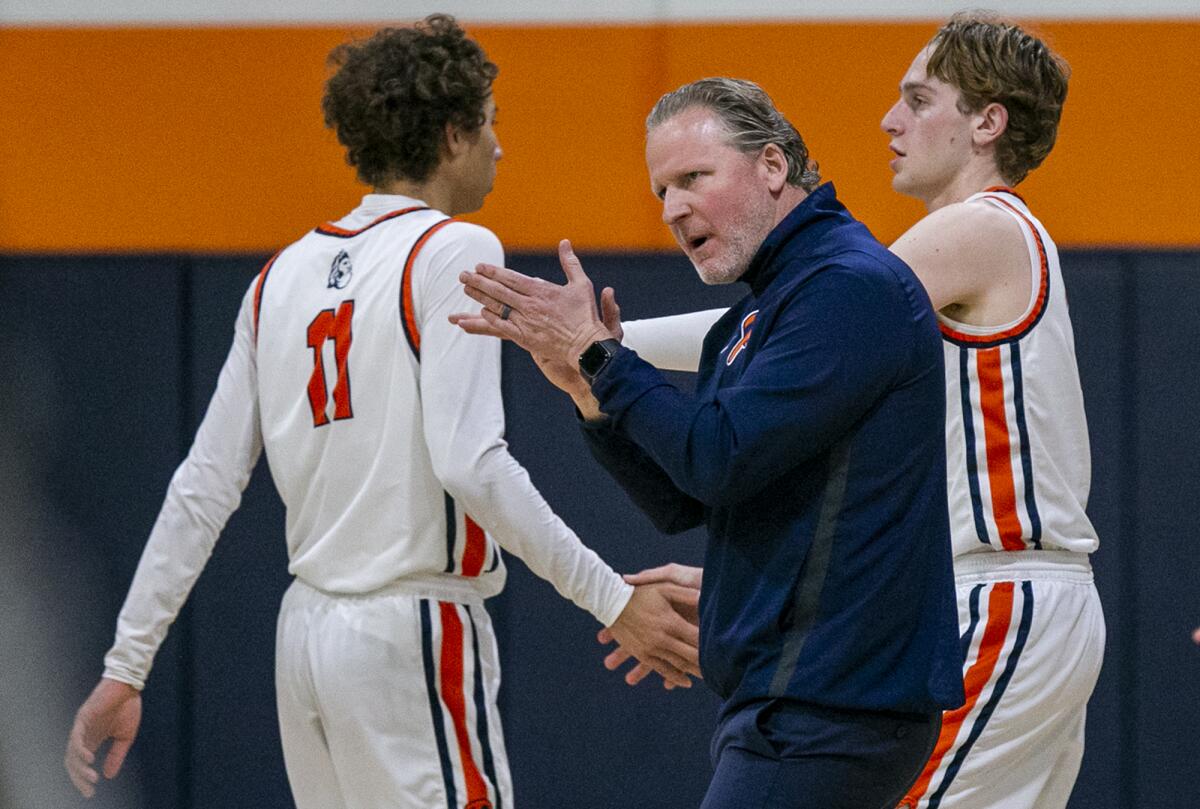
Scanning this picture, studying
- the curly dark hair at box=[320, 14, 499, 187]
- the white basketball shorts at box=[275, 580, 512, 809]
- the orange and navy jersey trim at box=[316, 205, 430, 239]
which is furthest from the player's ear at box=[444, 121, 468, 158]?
the white basketball shorts at box=[275, 580, 512, 809]

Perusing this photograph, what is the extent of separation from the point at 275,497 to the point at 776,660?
8.79 feet

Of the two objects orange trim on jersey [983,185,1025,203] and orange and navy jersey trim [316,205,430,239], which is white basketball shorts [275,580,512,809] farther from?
orange trim on jersey [983,185,1025,203]

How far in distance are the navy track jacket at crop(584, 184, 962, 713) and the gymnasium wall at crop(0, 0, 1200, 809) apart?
2.23 meters

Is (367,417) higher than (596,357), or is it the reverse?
(596,357)

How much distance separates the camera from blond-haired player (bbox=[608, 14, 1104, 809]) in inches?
109

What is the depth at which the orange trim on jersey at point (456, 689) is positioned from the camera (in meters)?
2.91

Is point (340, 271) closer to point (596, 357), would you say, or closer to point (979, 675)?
point (596, 357)

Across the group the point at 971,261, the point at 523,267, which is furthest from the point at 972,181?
the point at 523,267

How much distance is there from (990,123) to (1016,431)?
66 cm

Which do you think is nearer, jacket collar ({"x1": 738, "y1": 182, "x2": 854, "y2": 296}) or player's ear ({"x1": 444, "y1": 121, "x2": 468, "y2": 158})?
jacket collar ({"x1": 738, "y1": 182, "x2": 854, "y2": 296})

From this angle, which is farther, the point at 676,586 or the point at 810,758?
the point at 676,586

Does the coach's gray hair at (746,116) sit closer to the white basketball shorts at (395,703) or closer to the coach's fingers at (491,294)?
the coach's fingers at (491,294)

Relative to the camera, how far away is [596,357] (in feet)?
7.18

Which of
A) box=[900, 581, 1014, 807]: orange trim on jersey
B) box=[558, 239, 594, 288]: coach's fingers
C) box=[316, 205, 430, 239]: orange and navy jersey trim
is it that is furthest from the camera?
box=[316, 205, 430, 239]: orange and navy jersey trim
